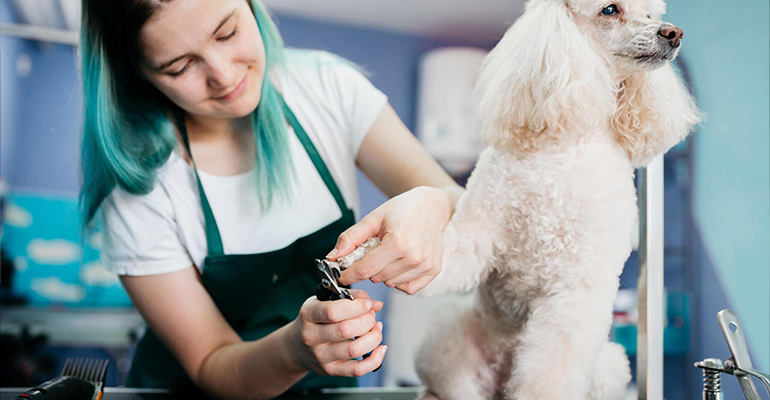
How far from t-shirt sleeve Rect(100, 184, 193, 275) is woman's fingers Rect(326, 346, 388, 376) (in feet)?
1.53

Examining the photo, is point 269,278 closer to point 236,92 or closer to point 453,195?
point 236,92

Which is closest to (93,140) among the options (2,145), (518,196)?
(518,196)

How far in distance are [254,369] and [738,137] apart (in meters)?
1.34

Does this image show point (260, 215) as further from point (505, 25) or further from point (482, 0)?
point (482, 0)

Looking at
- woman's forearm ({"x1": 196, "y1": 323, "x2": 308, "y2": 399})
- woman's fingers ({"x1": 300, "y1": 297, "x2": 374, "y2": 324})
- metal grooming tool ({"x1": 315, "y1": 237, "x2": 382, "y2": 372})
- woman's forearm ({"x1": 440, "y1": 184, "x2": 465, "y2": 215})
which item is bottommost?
woman's forearm ({"x1": 196, "y1": 323, "x2": 308, "y2": 399})

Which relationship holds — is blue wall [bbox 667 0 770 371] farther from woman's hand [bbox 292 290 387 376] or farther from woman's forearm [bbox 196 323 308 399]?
woman's forearm [bbox 196 323 308 399]

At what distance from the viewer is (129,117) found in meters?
1.00

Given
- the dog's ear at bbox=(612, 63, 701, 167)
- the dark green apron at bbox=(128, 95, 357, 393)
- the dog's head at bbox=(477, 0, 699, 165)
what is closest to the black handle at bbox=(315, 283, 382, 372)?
the dog's head at bbox=(477, 0, 699, 165)

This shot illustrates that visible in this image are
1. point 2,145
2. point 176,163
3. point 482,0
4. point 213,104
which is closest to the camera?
point 213,104

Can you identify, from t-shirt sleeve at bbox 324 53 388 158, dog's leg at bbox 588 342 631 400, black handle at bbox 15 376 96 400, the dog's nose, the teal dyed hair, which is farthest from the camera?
t-shirt sleeve at bbox 324 53 388 158

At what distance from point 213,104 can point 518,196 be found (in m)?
0.59

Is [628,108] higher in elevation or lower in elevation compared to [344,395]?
higher

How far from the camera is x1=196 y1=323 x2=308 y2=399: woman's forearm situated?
0.79 metres

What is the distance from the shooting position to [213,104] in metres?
0.91
